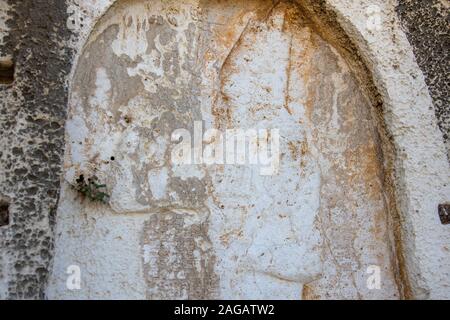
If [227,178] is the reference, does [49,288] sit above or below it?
below

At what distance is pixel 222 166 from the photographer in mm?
2705

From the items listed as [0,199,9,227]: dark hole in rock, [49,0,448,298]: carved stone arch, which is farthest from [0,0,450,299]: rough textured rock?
[0,199,9,227]: dark hole in rock

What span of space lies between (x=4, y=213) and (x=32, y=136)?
279 mm

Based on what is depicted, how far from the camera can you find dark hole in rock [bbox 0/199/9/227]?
2.25 meters

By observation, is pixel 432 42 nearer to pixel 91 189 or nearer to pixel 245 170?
pixel 245 170

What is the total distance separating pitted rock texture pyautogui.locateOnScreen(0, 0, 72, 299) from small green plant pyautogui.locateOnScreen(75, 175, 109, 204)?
176 mm

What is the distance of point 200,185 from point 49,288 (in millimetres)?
693

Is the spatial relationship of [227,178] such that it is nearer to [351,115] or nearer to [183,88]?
[183,88]

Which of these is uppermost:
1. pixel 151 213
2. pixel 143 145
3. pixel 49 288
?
pixel 143 145

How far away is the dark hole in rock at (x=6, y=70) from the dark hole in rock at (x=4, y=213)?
42 cm

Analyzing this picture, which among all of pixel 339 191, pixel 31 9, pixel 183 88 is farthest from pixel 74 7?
pixel 339 191

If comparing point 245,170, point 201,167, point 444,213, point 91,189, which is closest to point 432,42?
point 444,213

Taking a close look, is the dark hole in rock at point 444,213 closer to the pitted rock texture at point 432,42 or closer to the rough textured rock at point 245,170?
the rough textured rock at point 245,170

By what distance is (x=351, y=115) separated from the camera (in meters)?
2.79
